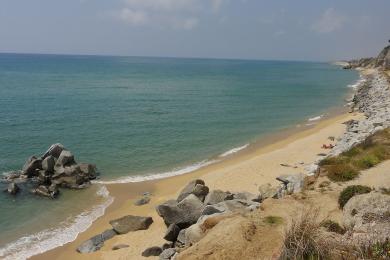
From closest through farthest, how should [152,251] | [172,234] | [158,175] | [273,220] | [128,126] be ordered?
[273,220] → [152,251] → [172,234] → [158,175] → [128,126]

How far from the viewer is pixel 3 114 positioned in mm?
59281

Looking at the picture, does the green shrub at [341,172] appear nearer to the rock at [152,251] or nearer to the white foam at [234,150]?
the rock at [152,251]

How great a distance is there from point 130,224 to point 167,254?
6261 millimetres

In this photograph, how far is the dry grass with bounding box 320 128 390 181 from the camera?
23.3 meters

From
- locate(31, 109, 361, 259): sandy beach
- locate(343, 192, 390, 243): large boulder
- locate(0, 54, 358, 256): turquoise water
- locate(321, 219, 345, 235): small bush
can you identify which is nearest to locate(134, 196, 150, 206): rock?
locate(31, 109, 361, 259): sandy beach

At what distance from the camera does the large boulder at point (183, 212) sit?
2242 centimetres

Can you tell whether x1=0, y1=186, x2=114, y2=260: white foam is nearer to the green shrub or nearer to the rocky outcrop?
the rocky outcrop

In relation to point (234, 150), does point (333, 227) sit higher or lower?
higher

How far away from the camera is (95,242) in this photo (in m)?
Result: 23.4

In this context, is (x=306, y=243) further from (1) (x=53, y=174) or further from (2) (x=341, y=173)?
(1) (x=53, y=174)

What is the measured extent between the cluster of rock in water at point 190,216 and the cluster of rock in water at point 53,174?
32.7ft

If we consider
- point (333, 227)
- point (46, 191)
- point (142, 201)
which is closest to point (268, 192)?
point (333, 227)

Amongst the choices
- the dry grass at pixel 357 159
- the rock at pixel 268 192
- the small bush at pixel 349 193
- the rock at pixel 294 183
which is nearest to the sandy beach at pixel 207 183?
the rock at pixel 294 183

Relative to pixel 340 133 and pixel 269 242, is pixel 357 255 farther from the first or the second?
pixel 340 133
